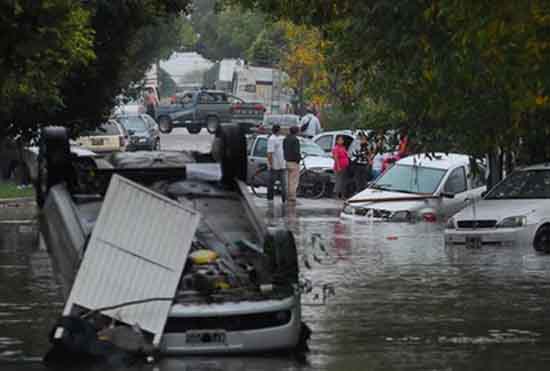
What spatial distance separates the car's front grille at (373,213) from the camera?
32188mm

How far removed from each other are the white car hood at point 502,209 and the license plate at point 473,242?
36 cm

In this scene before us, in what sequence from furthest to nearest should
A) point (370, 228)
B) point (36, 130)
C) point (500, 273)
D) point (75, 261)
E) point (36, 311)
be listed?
point (36, 130) → point (370, 228) → point (500, 273) → point (36, 311) → point (75, 261)

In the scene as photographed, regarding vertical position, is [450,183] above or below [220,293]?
below

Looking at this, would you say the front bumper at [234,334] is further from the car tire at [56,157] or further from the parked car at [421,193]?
the parked car at [421,193]

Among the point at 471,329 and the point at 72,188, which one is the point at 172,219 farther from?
the point at 471,329

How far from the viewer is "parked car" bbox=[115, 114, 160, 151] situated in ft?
194

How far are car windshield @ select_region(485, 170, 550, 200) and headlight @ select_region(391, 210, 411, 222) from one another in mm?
4881

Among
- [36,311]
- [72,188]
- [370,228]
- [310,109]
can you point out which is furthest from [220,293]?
[310,109]

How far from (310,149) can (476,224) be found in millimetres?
19836

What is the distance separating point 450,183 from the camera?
3253 cm

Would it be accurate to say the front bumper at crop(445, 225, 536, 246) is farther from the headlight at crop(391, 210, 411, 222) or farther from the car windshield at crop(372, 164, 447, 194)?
the car windshield at crop(372, 164, 447, 194)

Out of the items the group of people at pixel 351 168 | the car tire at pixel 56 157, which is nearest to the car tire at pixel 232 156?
the car tire at pixel 56 157

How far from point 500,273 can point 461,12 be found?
7.76 metres

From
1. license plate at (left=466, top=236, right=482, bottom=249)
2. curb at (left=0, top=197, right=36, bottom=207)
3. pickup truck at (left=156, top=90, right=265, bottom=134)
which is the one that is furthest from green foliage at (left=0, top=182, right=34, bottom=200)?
pickup truck at (left=156, top=90, right=265, bottom=134)
